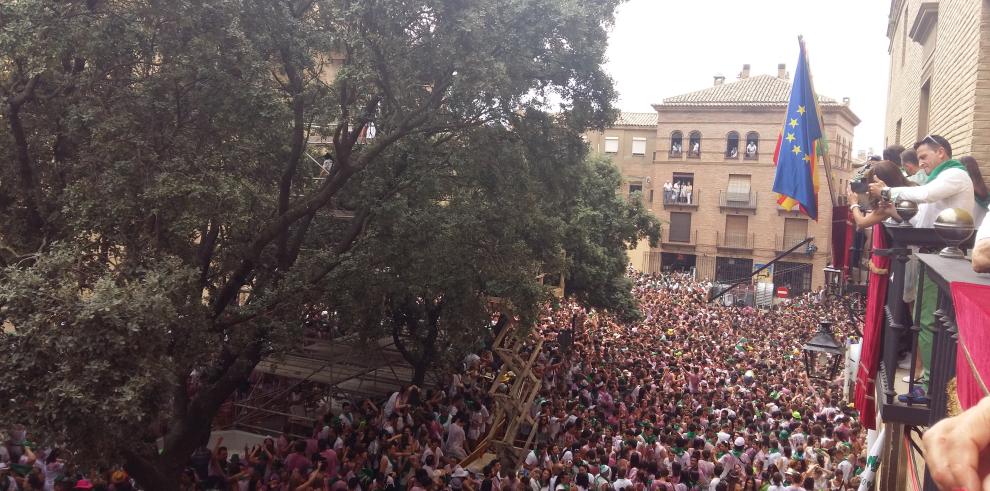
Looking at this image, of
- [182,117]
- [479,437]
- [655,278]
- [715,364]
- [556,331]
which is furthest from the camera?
[655,278]

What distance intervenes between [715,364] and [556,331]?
5040 millimetres

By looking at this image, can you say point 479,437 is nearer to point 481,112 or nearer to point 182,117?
point 481,112

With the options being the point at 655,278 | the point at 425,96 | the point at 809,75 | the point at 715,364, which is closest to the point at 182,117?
the point at 425,96

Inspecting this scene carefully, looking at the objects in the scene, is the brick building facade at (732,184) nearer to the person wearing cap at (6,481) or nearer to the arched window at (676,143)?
the arched window at (676,143)

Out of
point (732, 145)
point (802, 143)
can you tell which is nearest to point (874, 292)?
point (802, 143)

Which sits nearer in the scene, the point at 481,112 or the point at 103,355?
the point at 103,355

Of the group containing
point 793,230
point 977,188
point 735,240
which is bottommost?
A: point 735,240

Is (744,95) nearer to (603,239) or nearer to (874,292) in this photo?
(603,239)

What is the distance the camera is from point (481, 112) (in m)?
9.74

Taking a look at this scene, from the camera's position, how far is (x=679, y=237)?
42344mm

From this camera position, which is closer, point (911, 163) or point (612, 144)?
point (911, 163)

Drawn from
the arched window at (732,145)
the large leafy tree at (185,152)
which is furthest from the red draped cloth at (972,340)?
the arched window at (732,145)

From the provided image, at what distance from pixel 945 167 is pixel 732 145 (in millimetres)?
37944

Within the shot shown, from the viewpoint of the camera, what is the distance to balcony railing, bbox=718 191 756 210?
40438 mm
